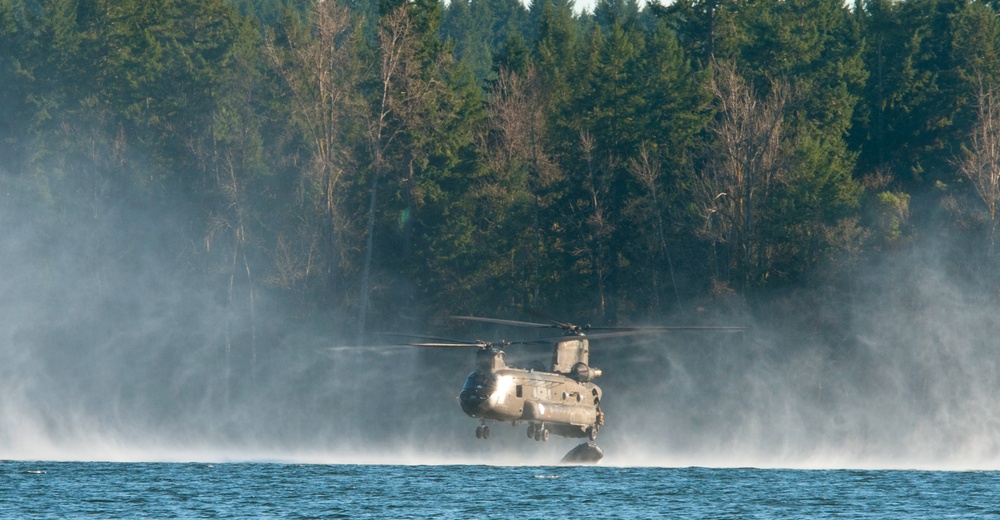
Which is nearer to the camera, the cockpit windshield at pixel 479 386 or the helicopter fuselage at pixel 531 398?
the cockpit windshield at pixel 479 386

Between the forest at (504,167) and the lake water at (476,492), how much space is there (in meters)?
12.1

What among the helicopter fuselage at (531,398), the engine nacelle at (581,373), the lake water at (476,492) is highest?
the engine nacelle at (581,373)

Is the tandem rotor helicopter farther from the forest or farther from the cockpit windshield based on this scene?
the forest

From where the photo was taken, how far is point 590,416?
166 ft

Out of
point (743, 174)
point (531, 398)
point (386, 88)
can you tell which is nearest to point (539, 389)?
point (531, 398)

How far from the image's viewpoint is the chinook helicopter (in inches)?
1845

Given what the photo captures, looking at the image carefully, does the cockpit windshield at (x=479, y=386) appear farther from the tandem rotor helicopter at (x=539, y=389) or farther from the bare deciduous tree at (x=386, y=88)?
the bare deciduous tree at (x=386, y=88)

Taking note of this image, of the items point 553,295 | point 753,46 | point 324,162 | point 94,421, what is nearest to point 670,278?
point 553,295

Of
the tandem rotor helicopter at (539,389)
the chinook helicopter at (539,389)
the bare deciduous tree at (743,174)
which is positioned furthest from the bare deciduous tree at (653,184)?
the tandem rotor helicopter at (539,389)

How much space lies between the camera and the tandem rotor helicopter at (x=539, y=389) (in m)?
46.9

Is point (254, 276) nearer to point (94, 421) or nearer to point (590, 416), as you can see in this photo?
point (94, 421)

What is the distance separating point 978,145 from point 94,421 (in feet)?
174

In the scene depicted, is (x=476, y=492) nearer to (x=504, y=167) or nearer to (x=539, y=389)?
(x=539, y=389)

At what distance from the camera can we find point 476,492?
5244 centimetres
